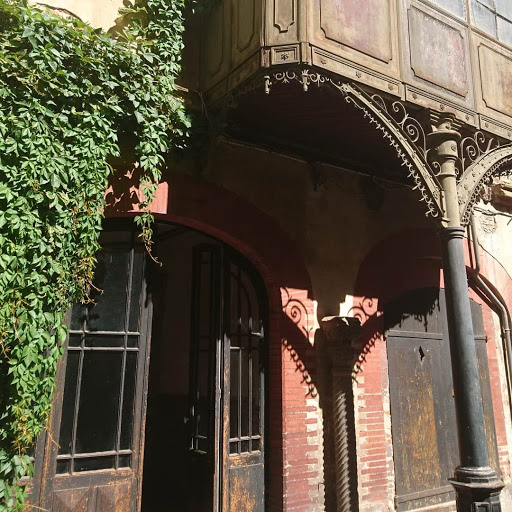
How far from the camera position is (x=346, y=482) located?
5.01m

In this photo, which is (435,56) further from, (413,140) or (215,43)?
(215,43)

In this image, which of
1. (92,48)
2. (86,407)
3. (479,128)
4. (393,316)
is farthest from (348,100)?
(86,407)

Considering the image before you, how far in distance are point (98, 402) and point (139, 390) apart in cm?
37

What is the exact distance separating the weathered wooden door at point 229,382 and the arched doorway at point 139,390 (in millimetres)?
10

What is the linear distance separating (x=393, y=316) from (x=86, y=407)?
12.2 ft

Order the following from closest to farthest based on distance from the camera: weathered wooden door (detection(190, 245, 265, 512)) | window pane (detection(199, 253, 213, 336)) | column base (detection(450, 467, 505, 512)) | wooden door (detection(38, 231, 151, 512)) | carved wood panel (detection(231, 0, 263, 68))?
column base (detection(450, 467, 505, 512)) → wooden door (detection(38, 231, 151, 512)) → carved wood panel (detection(231, 0, 263, 68)) → weathered wooden door (detection(190, 245, 265, 512)) → window pane (detection(199, 253, 213, 336))

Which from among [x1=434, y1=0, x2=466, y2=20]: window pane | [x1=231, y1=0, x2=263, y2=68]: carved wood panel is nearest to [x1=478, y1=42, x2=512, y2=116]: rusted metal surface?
[x1=434, y1=0, x2=466, y2=20]: window pane

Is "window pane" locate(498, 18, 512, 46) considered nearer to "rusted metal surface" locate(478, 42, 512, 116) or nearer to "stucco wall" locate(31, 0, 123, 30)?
"rusted metal surface" locate(478, 42, 512, 116)

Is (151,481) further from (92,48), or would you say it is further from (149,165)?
(92,48)

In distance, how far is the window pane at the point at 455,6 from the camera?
525 cm

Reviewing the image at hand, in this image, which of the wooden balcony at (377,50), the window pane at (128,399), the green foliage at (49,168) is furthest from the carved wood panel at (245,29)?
the window pane at (128,399)

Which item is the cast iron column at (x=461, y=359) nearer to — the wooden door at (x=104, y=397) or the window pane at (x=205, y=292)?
the window pane at (x=205, y=292)

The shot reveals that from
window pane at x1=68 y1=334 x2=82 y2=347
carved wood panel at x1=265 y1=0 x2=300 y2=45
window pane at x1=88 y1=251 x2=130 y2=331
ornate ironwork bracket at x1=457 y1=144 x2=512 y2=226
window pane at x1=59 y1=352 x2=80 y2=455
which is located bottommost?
window pane at x1=59 y1=352 x2=80 y2=455

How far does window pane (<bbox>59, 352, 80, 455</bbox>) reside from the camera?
4179 mm
